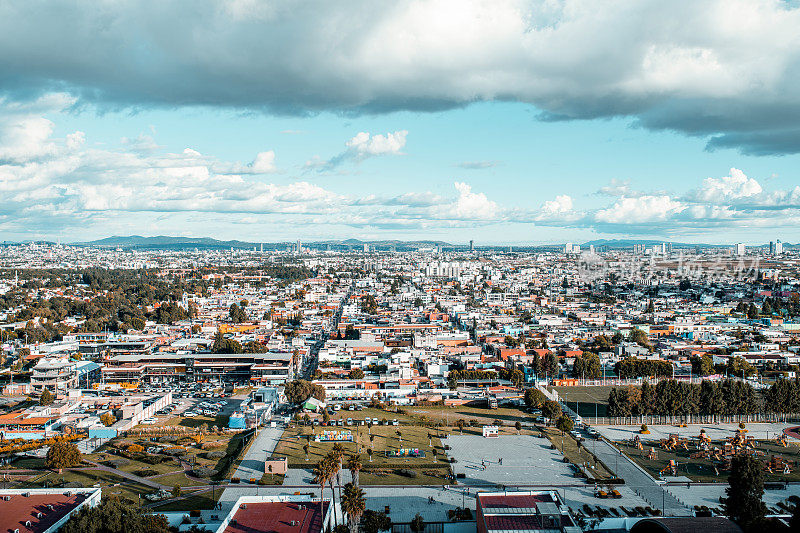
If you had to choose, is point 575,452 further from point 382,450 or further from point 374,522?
point 374,522

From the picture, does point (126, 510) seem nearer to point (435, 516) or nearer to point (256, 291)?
point (435, 516)

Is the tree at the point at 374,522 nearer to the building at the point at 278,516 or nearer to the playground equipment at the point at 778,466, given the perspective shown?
the building at the point at 278,516

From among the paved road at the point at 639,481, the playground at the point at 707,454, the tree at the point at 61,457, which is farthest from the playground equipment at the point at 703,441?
the tree at the point at 61,457

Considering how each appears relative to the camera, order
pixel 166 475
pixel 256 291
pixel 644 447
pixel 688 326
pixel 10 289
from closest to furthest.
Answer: pixel 166 475 < pixel 644 447 < pixel 688 326 < pixel 10 289 < pixel 256 291

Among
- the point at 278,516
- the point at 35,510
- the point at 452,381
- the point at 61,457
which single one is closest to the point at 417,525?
the point at 278,516

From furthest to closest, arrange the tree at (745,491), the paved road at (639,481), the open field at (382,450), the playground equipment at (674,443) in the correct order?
the playground equipment at (674,443) < the open field at (382,450) < the paved road at (639,481) < the tree at (745,491)

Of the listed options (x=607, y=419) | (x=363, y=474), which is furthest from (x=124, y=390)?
(x=607, y=419)
